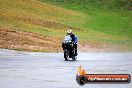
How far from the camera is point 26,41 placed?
50.2 meters

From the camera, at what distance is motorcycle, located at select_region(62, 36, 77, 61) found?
31.0m

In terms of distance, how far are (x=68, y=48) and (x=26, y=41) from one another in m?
19.3

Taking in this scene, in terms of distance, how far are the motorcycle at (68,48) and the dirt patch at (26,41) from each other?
12320 millimetres

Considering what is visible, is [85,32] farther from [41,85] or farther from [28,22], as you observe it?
[41,85]

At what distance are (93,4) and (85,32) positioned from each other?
4278cm

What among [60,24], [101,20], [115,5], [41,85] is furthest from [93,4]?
[41,85]

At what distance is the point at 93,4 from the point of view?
379 feet

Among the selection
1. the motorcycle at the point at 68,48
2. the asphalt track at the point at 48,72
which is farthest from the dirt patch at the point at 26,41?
the asphalt track at the point at 48,72

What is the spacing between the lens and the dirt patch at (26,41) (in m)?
45.7

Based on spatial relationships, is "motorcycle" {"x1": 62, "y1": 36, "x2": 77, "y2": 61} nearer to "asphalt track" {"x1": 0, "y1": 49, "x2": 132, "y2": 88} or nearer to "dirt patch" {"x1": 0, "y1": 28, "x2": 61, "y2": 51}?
"asphalt track" {"x1": 0, "y1": 49, "x2": 132, "y2": 88}

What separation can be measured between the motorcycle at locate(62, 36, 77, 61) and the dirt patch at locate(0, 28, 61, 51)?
40.4ft

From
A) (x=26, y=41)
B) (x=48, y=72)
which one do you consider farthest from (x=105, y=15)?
(x=48, y=72)

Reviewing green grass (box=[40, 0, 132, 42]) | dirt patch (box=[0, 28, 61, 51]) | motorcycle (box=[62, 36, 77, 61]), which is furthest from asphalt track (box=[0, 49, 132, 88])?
green grass (box=[40, 0, 132, 42])

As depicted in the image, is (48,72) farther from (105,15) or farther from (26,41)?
(105,15)
